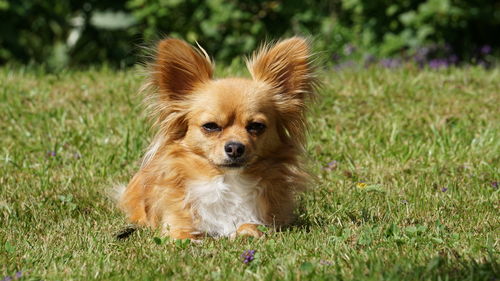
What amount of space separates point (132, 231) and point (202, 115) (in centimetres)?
76

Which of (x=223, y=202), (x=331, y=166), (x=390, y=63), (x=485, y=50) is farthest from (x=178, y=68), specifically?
(x=485, y=50)

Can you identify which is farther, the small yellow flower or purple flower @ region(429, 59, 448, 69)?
purple flower @ region(429, 59, 448, 69)

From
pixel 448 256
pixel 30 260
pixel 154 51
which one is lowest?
pixel 30 260

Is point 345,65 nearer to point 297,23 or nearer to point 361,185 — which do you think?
point 297,23

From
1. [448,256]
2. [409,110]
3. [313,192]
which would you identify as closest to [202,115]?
[313,192]

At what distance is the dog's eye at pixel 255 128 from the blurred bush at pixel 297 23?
468cm

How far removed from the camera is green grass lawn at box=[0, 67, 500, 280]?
134 inches

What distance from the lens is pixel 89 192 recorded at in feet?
16.7

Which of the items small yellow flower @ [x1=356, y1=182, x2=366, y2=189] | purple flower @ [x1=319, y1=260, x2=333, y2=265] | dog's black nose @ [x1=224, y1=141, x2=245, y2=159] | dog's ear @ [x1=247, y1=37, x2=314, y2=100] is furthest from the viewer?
small yellow flower @ [x1=356, y1=182, x2=366, y2=189]

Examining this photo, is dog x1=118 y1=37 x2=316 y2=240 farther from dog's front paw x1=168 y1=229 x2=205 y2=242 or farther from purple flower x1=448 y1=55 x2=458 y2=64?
purple flower x1=448 y1=55 x2=458 y2=64

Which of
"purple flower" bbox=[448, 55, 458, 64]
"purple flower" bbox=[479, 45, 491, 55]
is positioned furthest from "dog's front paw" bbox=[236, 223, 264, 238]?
"purple flower" bbox=[479, 45, 491, 55]

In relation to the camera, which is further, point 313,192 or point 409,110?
point 409,110

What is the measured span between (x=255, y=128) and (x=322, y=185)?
111cm

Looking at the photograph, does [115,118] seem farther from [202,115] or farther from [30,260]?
[30,260]
